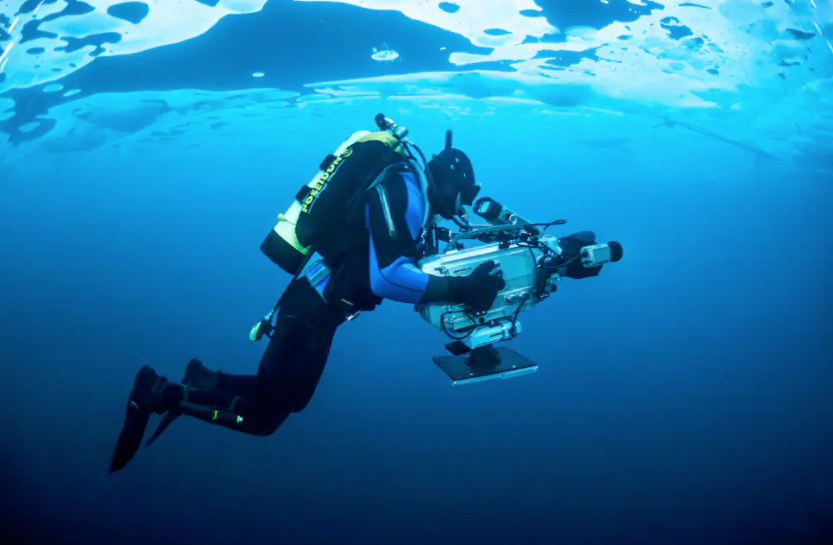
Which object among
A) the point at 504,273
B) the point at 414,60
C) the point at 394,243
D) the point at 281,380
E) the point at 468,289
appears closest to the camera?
the point at 394,243

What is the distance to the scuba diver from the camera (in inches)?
116

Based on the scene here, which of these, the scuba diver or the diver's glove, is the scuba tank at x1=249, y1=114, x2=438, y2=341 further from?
the diver's glove

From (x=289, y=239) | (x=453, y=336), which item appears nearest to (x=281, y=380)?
(x=289, y=239)

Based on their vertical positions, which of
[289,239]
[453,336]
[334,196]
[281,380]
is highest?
[334,196]

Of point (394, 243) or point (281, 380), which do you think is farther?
point (281, 380)

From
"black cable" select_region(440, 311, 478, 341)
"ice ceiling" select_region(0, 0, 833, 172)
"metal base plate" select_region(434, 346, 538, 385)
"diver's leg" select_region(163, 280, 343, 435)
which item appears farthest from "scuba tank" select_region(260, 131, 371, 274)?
"ice ceiling" select_region(0, 0, 833, 172)

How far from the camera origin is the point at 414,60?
1345 cm

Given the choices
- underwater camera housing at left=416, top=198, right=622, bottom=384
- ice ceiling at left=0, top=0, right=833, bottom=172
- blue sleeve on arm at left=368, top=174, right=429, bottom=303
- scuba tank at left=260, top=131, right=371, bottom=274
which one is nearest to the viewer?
blue sleeve on arm at left=368, top=174, right=429, bottom=303

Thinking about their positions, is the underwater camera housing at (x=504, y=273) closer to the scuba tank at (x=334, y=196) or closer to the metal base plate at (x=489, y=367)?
the metal base plate at (x=489, y=367)

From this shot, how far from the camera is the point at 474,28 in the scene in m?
11.1

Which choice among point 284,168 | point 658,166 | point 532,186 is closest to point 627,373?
point 658,166

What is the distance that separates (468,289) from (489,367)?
800mm

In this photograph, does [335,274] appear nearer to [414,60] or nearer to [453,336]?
[453,336]

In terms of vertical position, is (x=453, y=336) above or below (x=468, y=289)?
below
